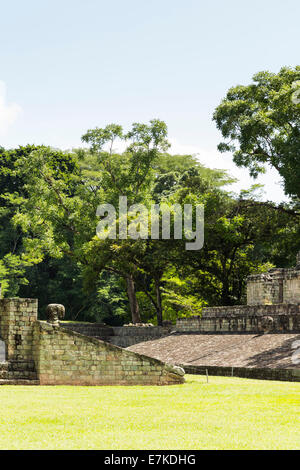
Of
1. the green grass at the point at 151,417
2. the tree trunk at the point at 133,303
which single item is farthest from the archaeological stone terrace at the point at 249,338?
the tree trunk at the point at 133,303

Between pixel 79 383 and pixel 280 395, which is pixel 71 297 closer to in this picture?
pixel 79 383

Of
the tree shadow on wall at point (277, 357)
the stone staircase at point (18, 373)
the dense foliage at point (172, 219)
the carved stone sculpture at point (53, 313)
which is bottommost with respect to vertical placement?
the stone staircase at point (18, 373)

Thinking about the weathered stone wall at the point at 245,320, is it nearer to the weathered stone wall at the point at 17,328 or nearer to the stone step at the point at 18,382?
the weathered stone wall at the point at 17,328

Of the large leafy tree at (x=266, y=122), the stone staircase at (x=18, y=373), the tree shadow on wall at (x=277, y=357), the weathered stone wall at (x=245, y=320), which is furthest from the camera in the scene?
the large leafy tree at (x=266, y=122)

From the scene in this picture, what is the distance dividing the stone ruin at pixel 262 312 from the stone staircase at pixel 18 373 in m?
9.27

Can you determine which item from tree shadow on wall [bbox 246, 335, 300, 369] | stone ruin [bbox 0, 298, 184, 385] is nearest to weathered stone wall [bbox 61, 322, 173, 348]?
tree shadow on wall [bbox 246, 335, 300, 369]

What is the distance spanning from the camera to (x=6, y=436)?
8.30 metres

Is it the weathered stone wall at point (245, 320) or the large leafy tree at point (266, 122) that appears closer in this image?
the weathered stone wall at point (245, 320)

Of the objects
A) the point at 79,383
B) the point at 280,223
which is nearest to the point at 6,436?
the point at 79,383

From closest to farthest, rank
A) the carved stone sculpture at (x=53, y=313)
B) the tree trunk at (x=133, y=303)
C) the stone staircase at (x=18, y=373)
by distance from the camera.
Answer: the stone staircase at (x=18, y=373) < the carved stone sculpture at (x=53, y=313) < the tree trunk at (x=133, y=303)

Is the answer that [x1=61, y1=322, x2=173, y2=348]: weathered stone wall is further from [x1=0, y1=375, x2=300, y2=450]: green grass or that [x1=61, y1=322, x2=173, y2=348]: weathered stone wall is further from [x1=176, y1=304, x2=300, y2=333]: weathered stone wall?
[x1=0, y1=375, x2=300, y2=450]: green grass

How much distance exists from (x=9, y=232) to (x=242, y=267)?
66.9ft

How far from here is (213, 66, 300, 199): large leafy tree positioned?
90.6 ft

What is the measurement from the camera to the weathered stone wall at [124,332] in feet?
102
